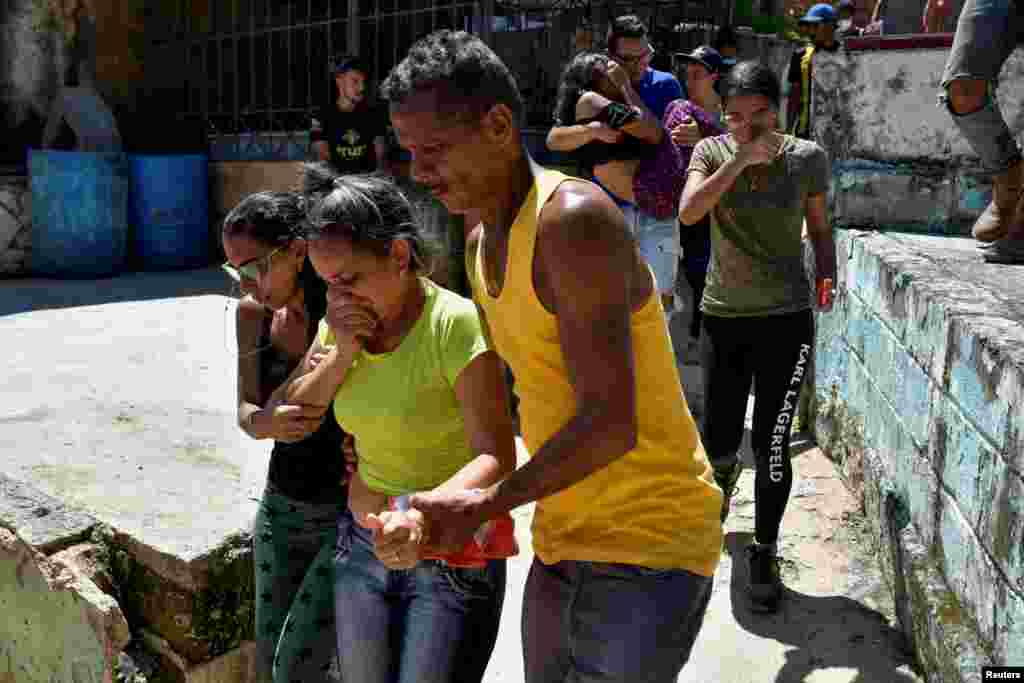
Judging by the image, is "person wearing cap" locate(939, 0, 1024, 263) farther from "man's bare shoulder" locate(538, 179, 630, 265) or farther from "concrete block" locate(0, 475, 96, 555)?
"concrete block" locate(0, 475, 96, 555)

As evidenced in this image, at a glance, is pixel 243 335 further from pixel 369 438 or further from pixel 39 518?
pixel 39 518

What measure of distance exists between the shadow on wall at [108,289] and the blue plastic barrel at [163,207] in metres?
0.27

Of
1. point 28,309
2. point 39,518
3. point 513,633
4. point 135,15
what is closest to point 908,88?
point 513,633

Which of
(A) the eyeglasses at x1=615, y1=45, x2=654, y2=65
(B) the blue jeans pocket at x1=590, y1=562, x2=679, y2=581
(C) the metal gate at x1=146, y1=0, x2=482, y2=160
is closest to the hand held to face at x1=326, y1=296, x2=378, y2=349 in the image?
(B) the blue jeans pocket at x1=590, y1=562, x2=679, y2=581

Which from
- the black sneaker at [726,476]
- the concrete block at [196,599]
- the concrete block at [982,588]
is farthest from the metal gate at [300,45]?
the concrete block at [982,588]

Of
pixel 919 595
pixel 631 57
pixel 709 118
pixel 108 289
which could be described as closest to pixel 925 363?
pixel 919 595

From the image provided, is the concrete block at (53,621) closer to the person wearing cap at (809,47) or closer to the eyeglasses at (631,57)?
the eyeglasses at (631,57)

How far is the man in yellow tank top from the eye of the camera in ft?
5.07

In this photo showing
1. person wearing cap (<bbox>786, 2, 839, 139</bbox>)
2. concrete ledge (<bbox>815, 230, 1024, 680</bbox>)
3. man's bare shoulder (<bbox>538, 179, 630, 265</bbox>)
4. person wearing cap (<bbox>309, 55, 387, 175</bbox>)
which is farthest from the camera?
person wearing cap (<bbox>309, 55, 387, 175</bbox>)

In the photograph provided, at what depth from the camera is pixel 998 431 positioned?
2.38m

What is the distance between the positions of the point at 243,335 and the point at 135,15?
8363 millimetres

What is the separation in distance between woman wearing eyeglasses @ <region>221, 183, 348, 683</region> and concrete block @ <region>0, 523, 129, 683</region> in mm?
808

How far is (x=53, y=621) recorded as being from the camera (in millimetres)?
3283

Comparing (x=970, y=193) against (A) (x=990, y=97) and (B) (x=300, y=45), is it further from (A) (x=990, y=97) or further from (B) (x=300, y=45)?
(B) (x=300, y=45)
